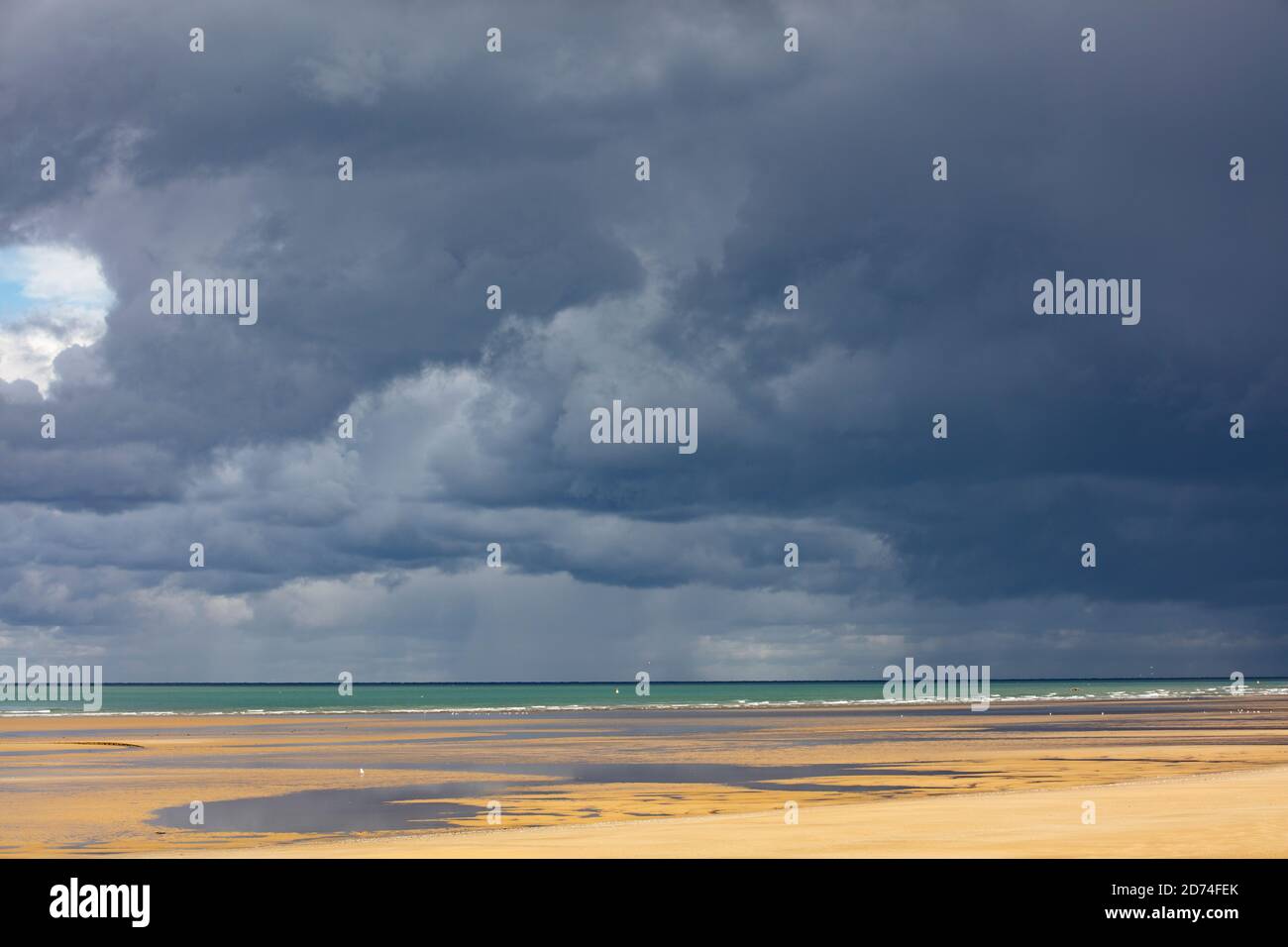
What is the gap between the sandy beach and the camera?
32156mm

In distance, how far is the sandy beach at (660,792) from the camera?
Result: 3216cm

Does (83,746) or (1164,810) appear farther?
(83,746)

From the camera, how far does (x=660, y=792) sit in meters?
51.8
